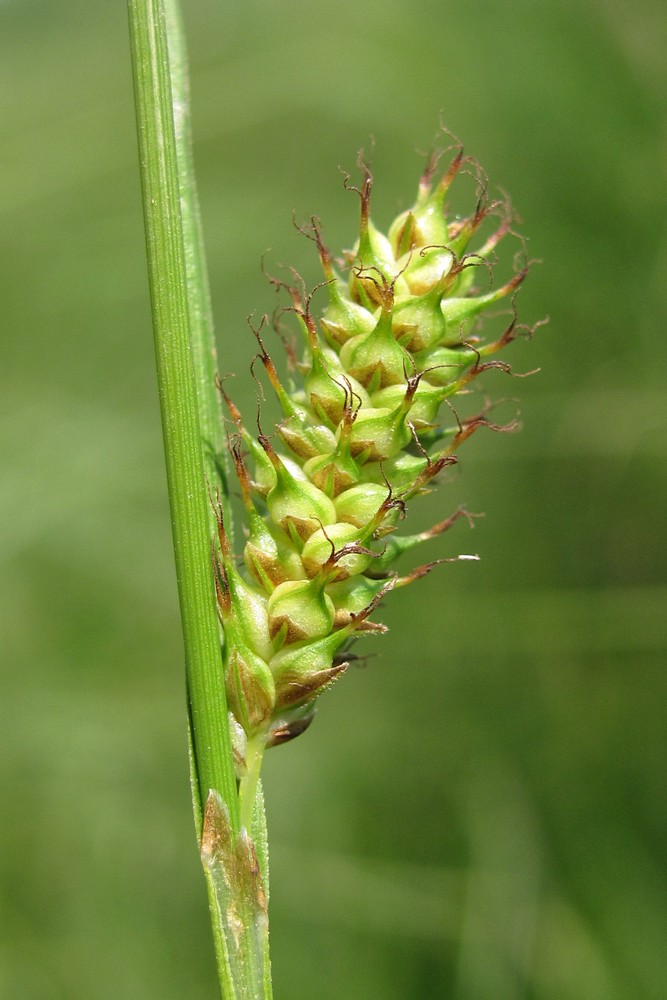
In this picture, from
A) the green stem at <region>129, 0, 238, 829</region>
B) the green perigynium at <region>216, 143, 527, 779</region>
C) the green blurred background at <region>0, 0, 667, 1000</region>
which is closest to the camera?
the green stem at <region>129, 0, 238, 829</region>

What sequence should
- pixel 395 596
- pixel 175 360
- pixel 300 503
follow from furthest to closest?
pixel 395 596 < pixel 300 503 < pixel 175 360

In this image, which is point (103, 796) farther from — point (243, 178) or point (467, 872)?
point (243, 178)

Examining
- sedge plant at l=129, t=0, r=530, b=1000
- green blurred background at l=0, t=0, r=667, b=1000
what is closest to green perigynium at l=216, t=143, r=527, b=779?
sedge plant at l=129, t=0, r=530, b=1000

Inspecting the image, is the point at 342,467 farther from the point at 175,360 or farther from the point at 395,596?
the point at 395,596

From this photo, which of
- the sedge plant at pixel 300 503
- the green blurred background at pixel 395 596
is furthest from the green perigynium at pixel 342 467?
the green blurred background at pixel 395 596

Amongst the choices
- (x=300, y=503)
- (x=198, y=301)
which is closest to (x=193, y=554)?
(x=300, y=503)

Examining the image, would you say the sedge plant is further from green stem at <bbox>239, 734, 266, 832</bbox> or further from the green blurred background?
the green blurred background

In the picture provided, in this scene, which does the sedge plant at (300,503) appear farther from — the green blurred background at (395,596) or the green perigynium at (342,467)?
the green blurred background at (395,596)
